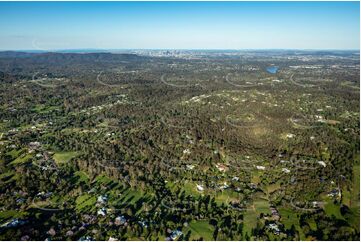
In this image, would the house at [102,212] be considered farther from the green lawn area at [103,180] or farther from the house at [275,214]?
the house at [275,214]

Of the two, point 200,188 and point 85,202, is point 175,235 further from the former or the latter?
point 85,202

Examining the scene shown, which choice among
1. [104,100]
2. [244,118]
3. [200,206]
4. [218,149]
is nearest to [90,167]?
[200,206]

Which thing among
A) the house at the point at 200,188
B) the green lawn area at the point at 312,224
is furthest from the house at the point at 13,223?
the green lawn area at the point at 312,224

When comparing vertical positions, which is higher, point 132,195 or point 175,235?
point 132,195

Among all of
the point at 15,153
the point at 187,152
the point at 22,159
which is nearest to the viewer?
the point at 22,159

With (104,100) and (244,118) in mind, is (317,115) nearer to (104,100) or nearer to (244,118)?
(244,118)

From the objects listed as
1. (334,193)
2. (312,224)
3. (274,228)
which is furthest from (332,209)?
(274,228)
